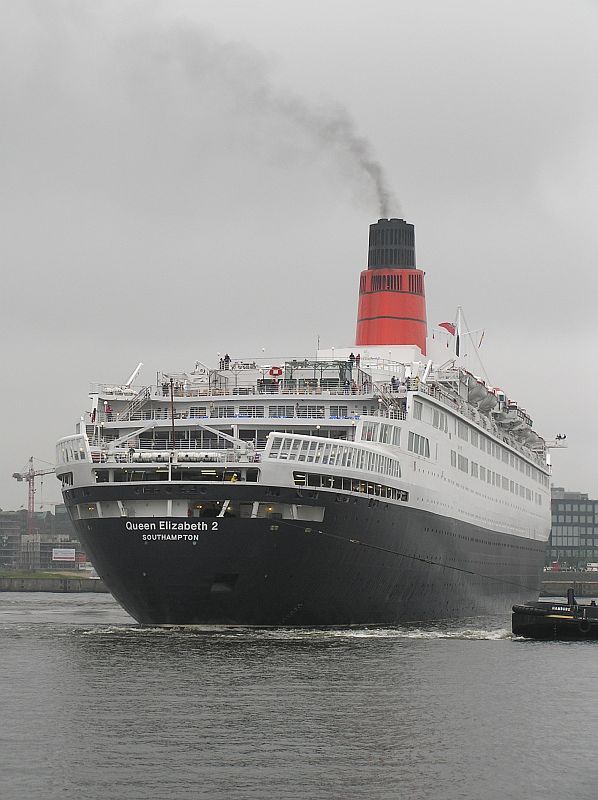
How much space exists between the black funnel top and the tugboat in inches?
983

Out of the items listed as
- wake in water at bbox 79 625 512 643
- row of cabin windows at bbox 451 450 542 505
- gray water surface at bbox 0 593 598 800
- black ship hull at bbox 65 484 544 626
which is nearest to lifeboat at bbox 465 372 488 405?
row of cabin windows at bbox 451 450 542 505

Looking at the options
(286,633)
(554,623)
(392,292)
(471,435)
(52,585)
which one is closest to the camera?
(286,633)

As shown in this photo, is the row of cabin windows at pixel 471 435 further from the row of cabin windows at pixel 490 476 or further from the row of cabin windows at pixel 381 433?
the row of cabin windows at pixel 381 433

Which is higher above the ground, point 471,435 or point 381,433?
point 471,435

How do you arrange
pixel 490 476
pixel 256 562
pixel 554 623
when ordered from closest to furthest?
pixel 256 562
pixel 554 623
pixel 490 476

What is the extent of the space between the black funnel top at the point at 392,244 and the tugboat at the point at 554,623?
983 inches

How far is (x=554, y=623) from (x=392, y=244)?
2657 centimetres

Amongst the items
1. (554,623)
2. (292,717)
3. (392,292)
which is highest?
(392,292)

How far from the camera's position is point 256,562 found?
50.4m

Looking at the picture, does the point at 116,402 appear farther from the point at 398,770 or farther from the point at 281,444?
the point at 398,770

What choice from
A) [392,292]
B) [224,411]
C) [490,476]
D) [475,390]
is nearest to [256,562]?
[224,411]

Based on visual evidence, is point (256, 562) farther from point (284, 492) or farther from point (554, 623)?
point (554, 623)

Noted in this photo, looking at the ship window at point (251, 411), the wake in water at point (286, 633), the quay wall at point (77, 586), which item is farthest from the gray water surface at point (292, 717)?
the quay wall at point (77, 586)

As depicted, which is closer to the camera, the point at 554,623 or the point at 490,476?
the point at 554,623
